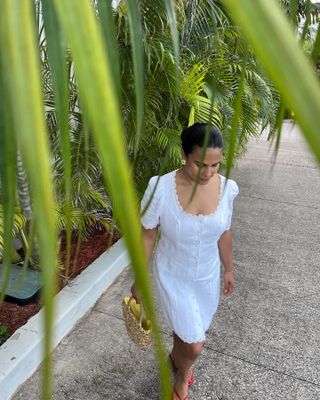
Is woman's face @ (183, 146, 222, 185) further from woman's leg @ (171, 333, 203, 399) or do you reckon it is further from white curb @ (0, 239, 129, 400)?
woman's leg @ (171, 333, 203, 399)

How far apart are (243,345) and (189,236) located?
1.03 m

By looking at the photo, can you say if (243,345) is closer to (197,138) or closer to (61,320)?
(61,320)

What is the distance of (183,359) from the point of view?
179 cm

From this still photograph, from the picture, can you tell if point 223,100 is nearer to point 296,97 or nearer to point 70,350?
point 70,350

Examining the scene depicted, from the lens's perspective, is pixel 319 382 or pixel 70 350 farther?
pixel 70 350

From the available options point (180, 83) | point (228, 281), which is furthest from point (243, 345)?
point (180, 83)

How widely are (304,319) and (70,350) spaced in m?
1.41

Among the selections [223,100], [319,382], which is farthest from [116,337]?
[223,100]

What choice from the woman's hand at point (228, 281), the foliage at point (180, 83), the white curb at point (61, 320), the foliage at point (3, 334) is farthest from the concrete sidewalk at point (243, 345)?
the foliage at point (180, 83)

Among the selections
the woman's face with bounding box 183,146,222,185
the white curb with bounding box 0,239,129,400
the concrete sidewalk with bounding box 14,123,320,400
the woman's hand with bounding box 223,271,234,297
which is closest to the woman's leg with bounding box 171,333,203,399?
the concrete sidewalk with bounding box 14,123,320,400

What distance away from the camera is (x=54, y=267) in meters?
0.19

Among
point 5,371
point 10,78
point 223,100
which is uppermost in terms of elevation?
point 10,78

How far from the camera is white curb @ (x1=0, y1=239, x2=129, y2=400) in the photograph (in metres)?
1.85

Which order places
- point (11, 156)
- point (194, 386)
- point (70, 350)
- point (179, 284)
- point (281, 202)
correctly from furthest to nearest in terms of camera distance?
1. point (281, 202)
2. point (70, 350)
3. point (194, 386)
4. point (179, 284)
5. point (11, 156)
